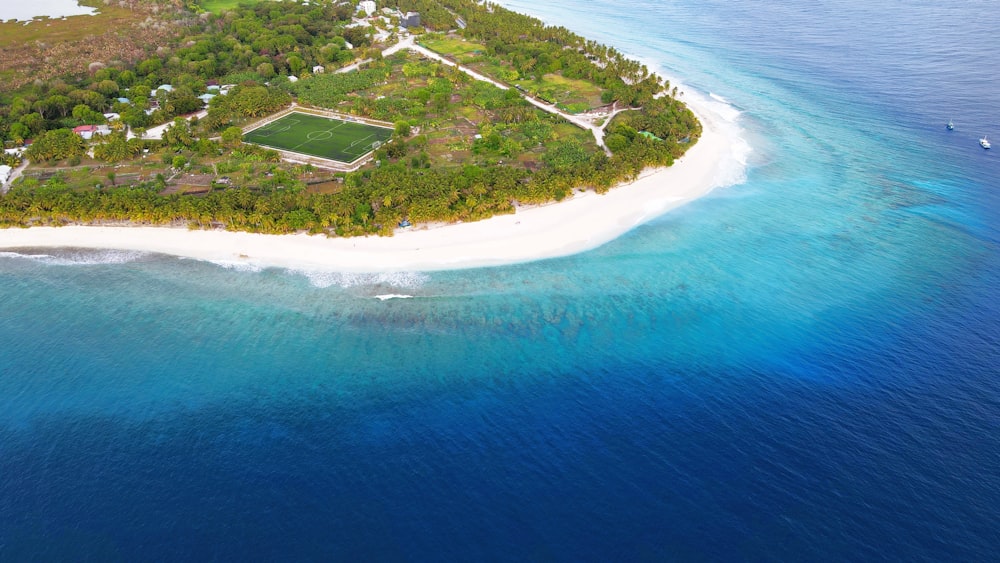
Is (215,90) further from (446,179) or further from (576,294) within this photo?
(576,294)

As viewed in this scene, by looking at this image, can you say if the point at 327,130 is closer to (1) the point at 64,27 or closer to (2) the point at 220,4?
(1) the point at 64,27

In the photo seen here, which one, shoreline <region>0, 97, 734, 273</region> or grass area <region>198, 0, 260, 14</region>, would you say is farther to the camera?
grass area <region>198, 0, 260, 14</region>

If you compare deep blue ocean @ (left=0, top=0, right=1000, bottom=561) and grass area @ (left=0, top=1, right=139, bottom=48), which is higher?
grass area @ (left=0, top=1, right=139, bottom=48)

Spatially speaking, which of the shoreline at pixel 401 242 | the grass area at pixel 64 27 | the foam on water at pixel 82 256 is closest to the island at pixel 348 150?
the shoreline at pixel 401 242

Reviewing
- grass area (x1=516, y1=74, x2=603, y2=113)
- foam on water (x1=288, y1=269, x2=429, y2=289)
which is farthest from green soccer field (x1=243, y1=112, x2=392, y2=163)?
grass area (x1=516, y1=74, x2=603, y2=113)

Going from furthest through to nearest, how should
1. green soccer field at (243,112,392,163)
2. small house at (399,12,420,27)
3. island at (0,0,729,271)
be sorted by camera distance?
small house at (399,12,420,27), green soccer field at (243,112,392,163), island at (0,0,729,271)

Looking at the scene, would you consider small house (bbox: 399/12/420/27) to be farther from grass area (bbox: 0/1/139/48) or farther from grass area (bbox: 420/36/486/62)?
grass area (bbox: 0/1/139/48)

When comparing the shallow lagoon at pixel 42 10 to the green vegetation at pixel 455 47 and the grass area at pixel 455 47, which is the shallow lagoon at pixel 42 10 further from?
the grass area at pixel 455 47

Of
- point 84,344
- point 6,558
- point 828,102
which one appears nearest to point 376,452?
point 6,558
